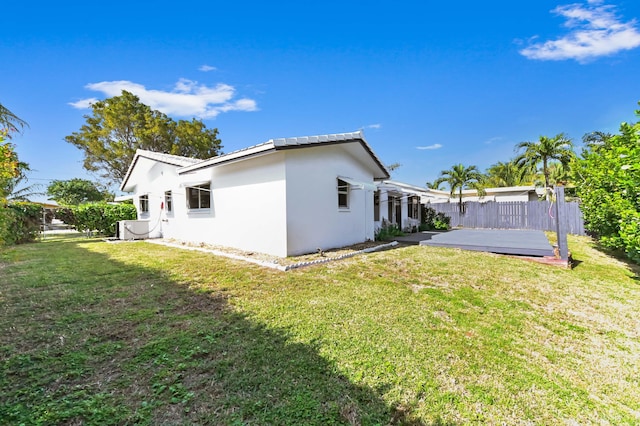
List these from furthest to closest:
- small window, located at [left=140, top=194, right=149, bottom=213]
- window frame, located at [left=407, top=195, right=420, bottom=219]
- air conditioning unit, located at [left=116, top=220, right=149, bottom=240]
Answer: window frame, located at [left=407, top=195, right=420, bottom=219], small window, located at [left=140, top=194, right=149, bottom=213], air conditioning unit, located at [left=116, top=220, right=149, bottom=240]

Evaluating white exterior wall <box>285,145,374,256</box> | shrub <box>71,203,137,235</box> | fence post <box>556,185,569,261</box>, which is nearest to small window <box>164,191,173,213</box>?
shrub <box>71,203,137,235</box>

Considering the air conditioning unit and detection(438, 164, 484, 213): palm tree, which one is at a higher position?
detection(438, 164, 484, 213): palm tree

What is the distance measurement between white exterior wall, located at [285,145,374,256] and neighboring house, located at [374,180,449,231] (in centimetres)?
409

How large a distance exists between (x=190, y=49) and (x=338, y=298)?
15.4m

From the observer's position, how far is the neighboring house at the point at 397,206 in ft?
60.4

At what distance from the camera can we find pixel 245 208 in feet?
39.9

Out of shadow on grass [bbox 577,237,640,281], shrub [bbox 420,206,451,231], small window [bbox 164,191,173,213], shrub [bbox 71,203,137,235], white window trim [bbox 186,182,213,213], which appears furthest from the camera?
shrub [bbox 420,206,451,231]

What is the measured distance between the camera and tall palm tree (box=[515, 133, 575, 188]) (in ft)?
86.3

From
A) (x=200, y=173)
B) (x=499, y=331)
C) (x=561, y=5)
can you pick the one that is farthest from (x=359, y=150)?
(x=499, y=331)

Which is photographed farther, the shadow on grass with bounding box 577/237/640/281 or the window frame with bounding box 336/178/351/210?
the window frame with bounding box 336/178/351/210

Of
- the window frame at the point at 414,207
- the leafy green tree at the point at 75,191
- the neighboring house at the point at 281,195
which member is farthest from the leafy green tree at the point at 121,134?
the window frame at the point at 414,207

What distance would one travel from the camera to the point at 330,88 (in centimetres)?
1891

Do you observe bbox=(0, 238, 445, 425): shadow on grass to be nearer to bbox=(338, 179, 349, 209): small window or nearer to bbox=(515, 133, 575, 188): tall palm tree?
bbox=(338, 179, 349, 209): small window

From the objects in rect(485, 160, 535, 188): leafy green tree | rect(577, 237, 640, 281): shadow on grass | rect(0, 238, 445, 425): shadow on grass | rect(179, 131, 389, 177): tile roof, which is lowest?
rect(577, 237, 640, 281): shadow on grass
